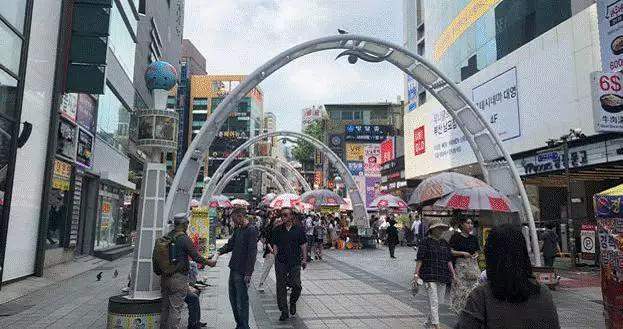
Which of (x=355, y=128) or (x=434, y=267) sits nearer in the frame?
(x=434, y=267)

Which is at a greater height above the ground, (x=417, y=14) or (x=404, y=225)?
(x=417, y=14)

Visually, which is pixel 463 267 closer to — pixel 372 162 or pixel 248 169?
pixel 372 162

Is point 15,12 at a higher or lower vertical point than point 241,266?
higher

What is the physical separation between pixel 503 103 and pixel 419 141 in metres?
10.7

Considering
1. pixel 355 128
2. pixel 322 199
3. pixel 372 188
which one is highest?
pixel 355 128

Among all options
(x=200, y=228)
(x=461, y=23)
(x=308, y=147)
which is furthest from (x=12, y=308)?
(x=308, y=147)

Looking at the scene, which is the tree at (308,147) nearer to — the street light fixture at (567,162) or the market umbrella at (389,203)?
the market umbrella at (389,203)

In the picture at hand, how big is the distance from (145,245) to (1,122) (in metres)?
5.83

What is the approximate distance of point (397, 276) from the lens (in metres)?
14.8

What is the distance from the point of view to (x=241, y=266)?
23.9 feet

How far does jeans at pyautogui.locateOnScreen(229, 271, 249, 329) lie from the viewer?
7059 millimetres

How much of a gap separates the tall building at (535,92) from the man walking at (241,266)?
12.1 metres

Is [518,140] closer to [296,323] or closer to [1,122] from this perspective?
[296,323]

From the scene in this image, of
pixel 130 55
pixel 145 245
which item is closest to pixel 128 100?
pixel 130 55
